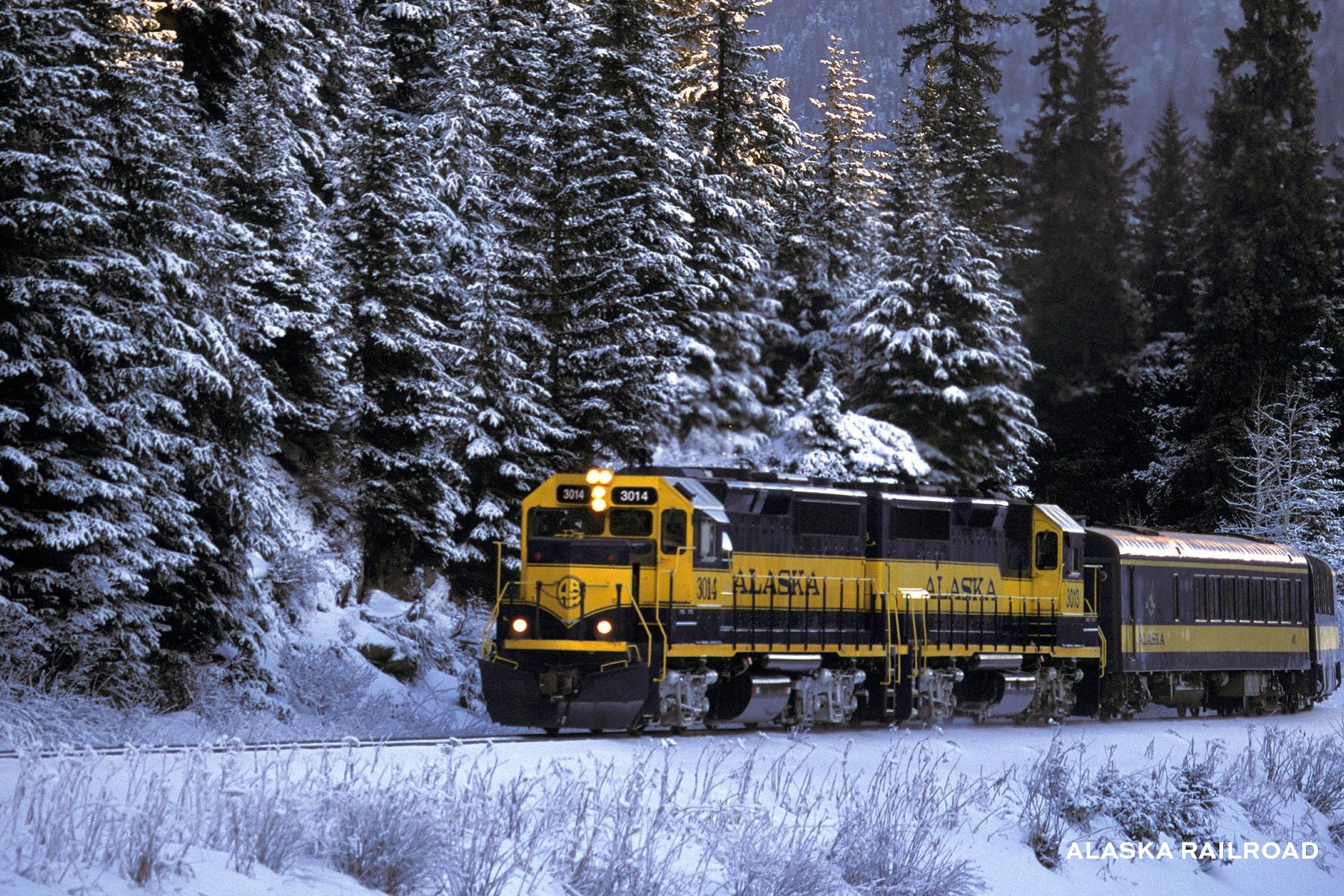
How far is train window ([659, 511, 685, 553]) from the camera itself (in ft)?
61.3

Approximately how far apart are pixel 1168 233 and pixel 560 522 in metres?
52.5

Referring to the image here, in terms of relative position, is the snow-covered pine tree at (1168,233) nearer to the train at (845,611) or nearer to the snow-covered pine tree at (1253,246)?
the snow-covered pine tree at (1253,246)

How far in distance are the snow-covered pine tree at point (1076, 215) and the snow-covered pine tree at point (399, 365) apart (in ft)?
109

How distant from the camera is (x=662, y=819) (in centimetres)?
1101

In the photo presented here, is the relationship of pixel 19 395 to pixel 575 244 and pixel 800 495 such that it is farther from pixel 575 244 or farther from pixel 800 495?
pixel 575 244

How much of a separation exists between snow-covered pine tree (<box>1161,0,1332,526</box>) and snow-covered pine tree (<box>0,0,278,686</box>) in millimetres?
39890

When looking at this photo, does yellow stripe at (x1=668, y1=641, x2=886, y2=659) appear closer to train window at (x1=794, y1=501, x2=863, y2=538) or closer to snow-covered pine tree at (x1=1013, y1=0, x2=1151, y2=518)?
train window at (x1=794, y1=501, x2=863, y2=538)

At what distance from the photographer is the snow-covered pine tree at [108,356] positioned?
17.5 metres

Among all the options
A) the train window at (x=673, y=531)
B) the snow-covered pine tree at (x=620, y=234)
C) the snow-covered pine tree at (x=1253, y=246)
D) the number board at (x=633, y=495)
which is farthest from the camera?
the snow-covered pine tree at (x=1253, y=246)

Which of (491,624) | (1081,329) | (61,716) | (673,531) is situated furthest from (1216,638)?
(1081,329)

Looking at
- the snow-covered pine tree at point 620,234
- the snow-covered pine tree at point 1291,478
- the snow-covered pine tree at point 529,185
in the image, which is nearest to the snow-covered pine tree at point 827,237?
the snow-covered pine tree at point 620,234

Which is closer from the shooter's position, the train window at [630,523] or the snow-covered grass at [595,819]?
the snow-covered grass at [595,819]

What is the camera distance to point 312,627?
25.7m

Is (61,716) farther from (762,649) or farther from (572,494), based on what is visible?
(762,649)
